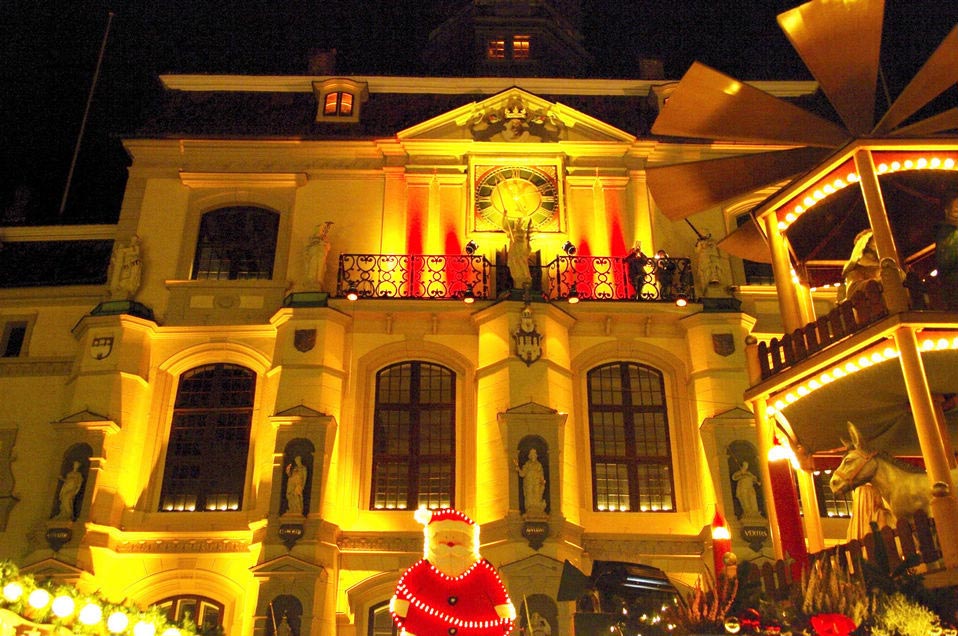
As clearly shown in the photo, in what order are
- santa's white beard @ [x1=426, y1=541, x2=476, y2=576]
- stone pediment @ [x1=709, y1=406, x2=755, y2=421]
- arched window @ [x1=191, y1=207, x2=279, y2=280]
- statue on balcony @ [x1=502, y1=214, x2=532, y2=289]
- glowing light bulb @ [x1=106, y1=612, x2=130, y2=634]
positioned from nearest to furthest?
1. glowing light bulb @ [x1=106, y1=612, x2=130, y2=634]
2. santa's white beard @ [x1=426, y1=541, x2=476, y2=576]
3. stone pediment @ [x1=709, y1=406, x2=755, y2=421]
4. statue on balcony @ [x1=502, y1=214, x2=532, y2=289]
5. arched window @ [x1=191, y1=207, x2=279, y2=280]

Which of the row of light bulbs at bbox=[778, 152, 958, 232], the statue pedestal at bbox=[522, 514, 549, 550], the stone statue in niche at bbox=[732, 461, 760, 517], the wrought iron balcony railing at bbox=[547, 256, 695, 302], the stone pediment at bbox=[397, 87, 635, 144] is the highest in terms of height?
the stone pediment at bbox=[397, 87, 635, 144]

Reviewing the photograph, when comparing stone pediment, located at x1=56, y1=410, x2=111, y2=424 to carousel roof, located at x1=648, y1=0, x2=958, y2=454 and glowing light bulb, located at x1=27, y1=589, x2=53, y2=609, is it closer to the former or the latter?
glowing light bulb, located at x1=27, y1=589, x2=53, y2=609

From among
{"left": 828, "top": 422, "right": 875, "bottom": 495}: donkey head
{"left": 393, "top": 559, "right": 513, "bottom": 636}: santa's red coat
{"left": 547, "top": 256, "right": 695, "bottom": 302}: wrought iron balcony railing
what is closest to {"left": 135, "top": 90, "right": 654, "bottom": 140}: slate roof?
{"left": 547, "top": 256, "right": 695, "bottom": 302}: wrought iron balcony railing

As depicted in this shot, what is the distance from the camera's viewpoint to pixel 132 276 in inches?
703

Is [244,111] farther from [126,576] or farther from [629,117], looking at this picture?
[126,576]

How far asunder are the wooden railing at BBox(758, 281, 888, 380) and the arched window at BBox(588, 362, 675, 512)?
6.20 metres

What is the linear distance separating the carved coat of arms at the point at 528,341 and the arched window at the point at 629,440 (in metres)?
1.73

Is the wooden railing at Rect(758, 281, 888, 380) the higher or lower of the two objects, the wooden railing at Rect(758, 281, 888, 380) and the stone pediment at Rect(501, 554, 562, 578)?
the higher

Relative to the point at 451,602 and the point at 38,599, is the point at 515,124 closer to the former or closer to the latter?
the point at 451,602

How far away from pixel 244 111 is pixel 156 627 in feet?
47.3

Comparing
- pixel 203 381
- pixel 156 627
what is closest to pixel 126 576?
pixel 203 381

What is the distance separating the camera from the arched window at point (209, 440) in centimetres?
1641

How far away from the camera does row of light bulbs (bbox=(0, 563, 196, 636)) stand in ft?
25.7

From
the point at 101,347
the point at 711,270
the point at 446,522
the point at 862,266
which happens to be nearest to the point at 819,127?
the point at 862,266
